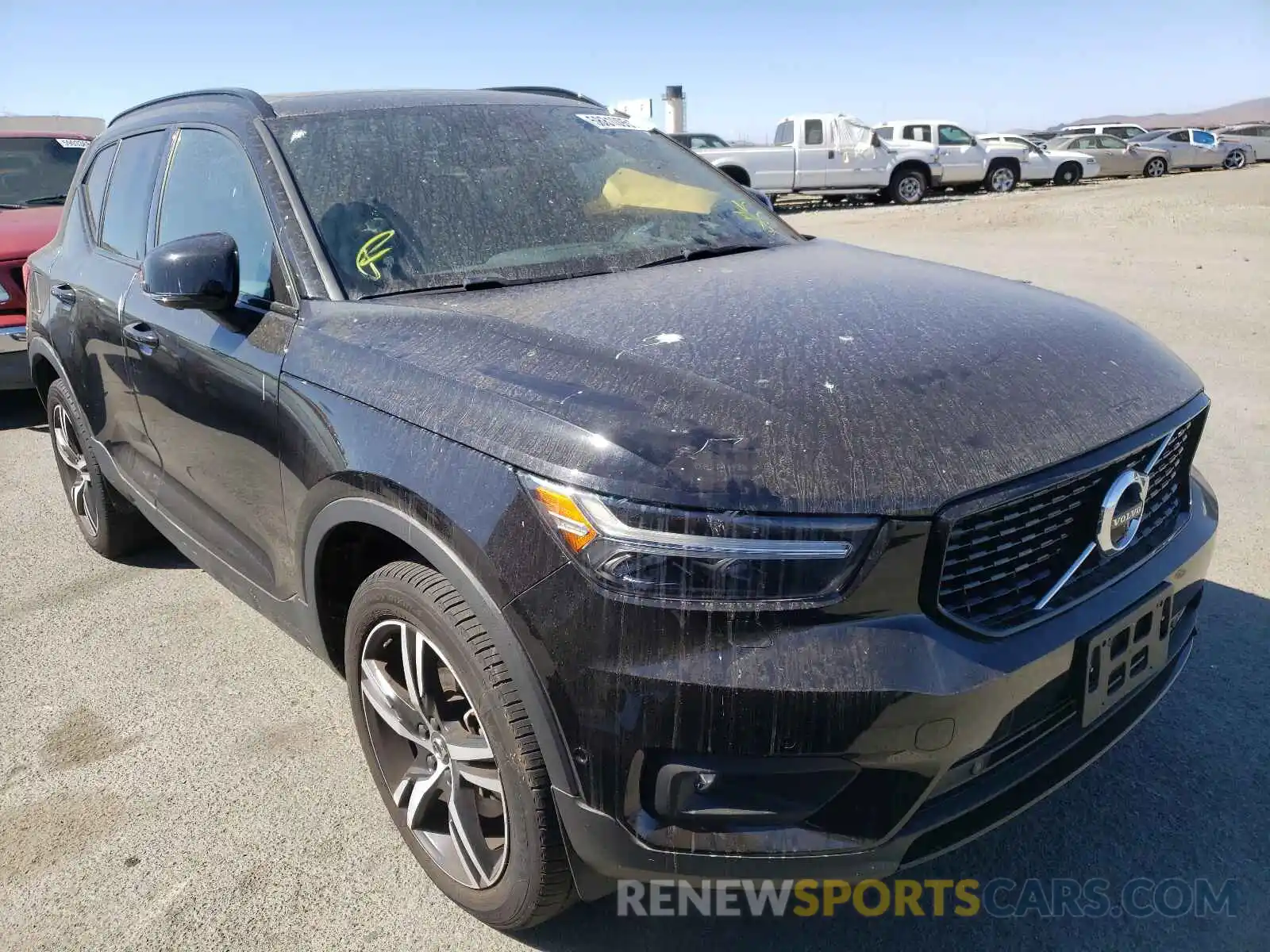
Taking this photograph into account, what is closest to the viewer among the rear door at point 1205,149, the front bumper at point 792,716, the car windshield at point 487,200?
the front bumper at point 792,716

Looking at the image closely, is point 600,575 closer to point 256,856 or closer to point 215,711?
point 256,856

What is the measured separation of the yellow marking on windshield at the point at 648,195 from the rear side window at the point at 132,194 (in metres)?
1.62

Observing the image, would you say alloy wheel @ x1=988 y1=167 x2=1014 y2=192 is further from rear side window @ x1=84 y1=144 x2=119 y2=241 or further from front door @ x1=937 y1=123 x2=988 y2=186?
rear side window @ x1=84 y1=144 x2=119 y2=241

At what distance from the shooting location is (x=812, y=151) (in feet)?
71.6

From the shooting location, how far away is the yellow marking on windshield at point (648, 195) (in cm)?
310

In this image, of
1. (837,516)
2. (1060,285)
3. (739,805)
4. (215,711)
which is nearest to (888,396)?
(837,516)

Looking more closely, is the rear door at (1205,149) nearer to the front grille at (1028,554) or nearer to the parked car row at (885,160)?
the parked car row at (885,160)

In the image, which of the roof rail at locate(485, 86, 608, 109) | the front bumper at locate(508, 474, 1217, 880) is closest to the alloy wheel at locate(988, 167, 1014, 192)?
the roof rail at locate(485, 86, 608, 109)

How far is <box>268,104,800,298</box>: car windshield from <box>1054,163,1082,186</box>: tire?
26.5m

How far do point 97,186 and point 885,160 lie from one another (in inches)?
836

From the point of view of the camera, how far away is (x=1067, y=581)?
1.95 m

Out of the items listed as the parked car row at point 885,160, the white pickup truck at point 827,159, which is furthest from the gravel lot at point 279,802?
the white pickup truck at point 827,159

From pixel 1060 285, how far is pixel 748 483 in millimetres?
9513

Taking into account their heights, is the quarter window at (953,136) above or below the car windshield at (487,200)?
above
